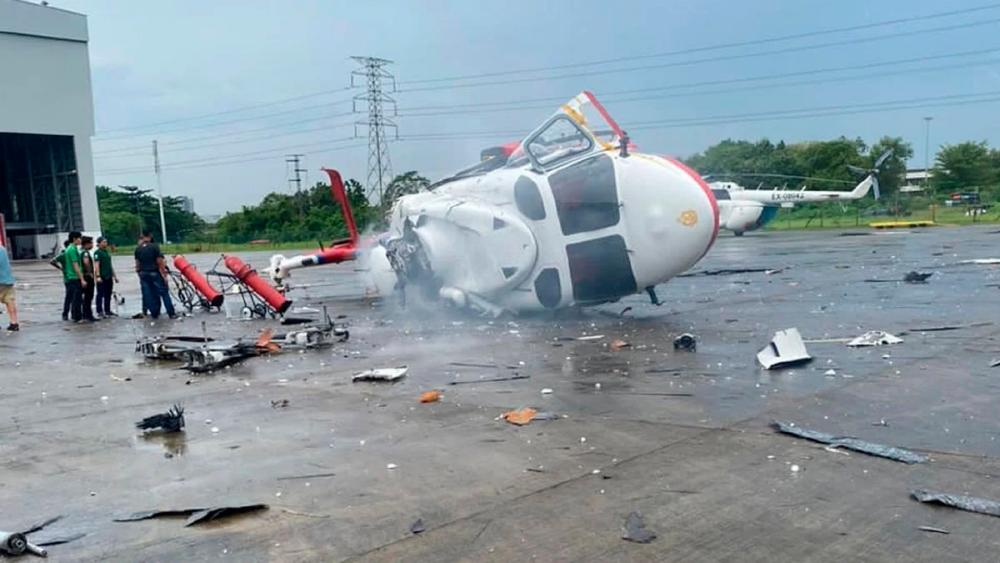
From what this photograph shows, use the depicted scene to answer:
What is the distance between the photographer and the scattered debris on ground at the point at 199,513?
489 cm

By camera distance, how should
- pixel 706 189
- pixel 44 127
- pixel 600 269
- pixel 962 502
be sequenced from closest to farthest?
pixel 962 502 < pixel 706 189 < pixel 600 269 < pixel 44 127

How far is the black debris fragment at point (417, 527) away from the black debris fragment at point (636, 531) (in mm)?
1060

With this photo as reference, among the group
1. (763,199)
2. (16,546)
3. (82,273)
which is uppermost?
(763,199)

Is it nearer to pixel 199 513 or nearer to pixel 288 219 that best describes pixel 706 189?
pixel 199 513

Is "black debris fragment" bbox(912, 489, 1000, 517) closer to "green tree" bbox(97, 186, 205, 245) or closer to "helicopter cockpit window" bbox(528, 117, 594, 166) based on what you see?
"helicopter cockpit window" bbox(528, 117, 594, 166)

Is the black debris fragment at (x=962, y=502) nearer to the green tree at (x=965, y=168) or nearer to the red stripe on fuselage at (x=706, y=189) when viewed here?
the red stripe on fuselage at (x=706, y=189)

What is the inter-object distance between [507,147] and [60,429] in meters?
8.84

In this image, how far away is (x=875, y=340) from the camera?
974 centimetres

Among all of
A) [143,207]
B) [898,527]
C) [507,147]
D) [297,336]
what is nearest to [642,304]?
[507,147]

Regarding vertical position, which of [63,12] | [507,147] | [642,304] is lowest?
[642,304]

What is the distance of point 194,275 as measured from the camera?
17.9 metres

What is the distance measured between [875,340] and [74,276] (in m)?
14.9

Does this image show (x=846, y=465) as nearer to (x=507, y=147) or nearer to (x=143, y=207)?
(x=507, y=147)

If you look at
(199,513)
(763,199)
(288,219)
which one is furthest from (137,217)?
(199,513)
